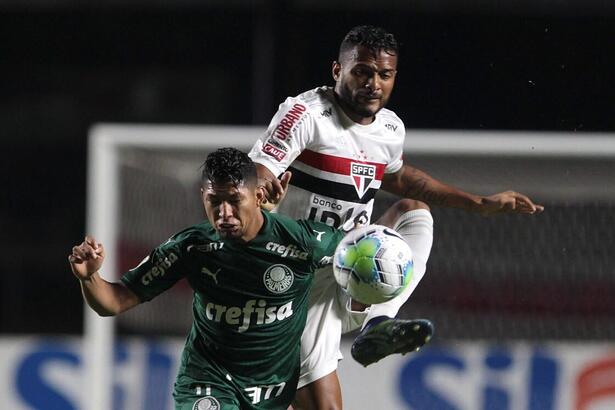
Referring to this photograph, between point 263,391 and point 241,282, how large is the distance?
1.03 ft

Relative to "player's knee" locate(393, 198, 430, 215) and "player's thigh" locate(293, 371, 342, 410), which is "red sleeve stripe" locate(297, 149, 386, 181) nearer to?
"player's knee" locate(393, 198, 430, 215)

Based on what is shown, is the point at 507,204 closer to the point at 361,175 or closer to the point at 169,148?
the point at 361,175

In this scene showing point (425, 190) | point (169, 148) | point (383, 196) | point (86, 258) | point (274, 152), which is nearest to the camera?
point (86, 258)

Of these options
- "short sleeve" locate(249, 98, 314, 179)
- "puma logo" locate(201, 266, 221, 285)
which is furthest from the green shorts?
"short sleeve" locate(249, 98, 314, 179)

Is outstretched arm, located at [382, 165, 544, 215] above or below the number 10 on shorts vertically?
above

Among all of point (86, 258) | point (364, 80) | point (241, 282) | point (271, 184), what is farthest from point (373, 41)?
point (86, 258)

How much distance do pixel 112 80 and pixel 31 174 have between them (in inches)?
37.3

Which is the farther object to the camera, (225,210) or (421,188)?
(421,188)

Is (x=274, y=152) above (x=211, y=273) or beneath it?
above

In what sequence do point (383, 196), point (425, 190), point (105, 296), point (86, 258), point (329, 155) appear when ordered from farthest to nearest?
1. point (383, 196)
2. point (425, 190)
3. point (329, 155)
4. point (105, 296)
5. point (86, 258)

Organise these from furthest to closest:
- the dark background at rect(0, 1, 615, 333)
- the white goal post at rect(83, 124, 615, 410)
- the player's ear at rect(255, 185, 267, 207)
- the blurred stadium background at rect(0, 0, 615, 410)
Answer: the dark background at rect(0, 1, 615, 333)
the blurred stadium background at rect(0, 0, 615, 410)
the white goal post at rect(83, 124, 615, 410)
the player's ear at rect(255, 185, 267, 207)

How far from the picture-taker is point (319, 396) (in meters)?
3.93

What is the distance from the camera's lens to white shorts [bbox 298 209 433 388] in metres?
3.86

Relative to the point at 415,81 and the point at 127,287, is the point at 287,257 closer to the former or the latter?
the point at 127,287
